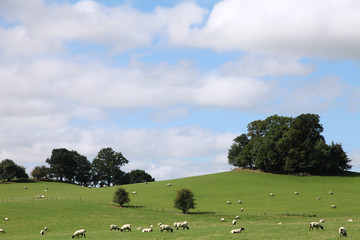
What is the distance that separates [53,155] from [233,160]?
7356 cm

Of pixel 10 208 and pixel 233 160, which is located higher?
pixel 233 160

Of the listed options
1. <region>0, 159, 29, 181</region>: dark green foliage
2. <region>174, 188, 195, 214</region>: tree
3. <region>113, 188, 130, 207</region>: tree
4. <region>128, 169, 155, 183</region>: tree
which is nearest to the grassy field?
<region>174, 188, 195, 214</region>: tree

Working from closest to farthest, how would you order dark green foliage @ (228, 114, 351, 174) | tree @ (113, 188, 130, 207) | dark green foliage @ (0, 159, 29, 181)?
tree @ (113, 188, 130, 207), dark green foliage @ (228, 114, 351, 174), dark green foliage @ (0, 159, 29, 181)

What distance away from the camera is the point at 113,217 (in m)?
73.5

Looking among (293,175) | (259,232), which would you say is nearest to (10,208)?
(259,232)

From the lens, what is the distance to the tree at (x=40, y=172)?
157 metres

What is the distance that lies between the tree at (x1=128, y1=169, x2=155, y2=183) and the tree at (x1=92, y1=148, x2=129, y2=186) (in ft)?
35.4

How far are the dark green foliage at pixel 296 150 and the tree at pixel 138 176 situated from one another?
61.9 meters

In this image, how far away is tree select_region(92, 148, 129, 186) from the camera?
166m

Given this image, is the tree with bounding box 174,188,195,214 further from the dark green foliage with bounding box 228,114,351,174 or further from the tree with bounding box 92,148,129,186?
the tree with bounding box 92,148,129,186

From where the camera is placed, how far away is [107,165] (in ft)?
547

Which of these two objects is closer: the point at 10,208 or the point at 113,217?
the point at 113,217

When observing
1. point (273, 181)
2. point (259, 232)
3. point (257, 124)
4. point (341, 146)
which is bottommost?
point (259, 232)

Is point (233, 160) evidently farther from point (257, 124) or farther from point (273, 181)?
point (273, 181)
